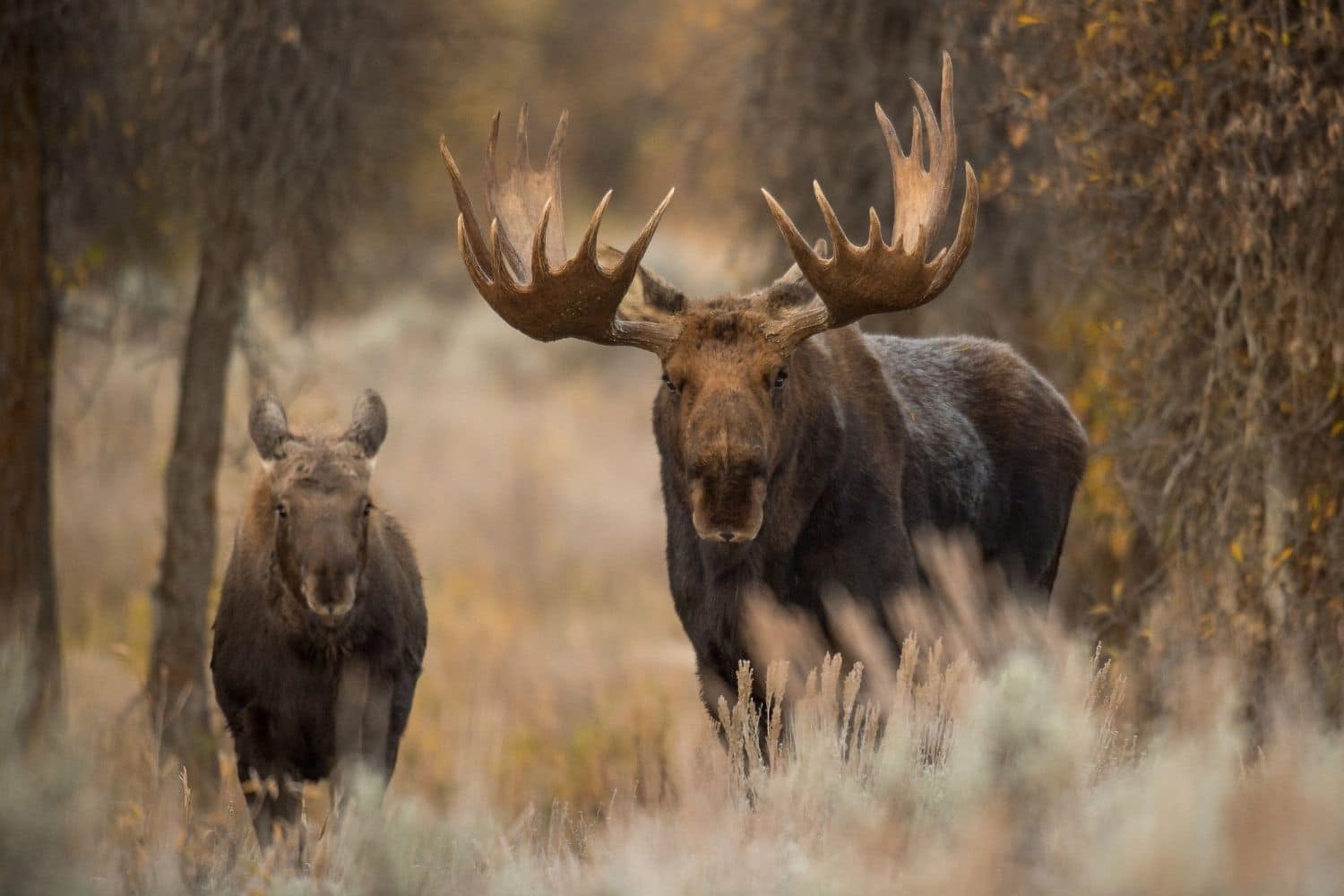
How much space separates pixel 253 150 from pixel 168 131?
0.69m

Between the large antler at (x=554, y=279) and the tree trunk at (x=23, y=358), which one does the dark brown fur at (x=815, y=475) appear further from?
the tree trunk at (x=23, y=358)

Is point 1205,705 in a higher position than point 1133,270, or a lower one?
lower

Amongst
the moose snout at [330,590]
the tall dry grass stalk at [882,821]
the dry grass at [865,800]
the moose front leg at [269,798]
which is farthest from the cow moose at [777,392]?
the moose front leg at [269,798]

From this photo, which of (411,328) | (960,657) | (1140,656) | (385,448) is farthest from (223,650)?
(411,328)

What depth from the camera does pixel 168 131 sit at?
11773mm

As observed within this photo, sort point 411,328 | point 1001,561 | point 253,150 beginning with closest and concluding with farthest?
point 1001,561 → point 253,150 → point 411,328

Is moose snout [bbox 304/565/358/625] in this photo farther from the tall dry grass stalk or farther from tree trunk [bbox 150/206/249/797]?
tree trunk [bbox 150/206/249/797]

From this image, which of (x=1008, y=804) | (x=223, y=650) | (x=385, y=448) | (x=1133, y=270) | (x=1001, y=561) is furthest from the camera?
(x=385, y=448)

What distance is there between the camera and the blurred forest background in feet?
27.4

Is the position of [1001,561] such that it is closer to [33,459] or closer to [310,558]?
[310,558]

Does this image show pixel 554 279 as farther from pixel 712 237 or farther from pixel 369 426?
pixel 712 237

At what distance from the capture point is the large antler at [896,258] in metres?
6.77

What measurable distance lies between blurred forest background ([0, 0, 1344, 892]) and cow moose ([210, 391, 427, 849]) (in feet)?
3.50

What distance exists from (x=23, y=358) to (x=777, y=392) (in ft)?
22.8
